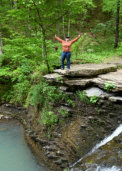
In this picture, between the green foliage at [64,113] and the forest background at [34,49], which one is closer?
the green foliage at [64,113]

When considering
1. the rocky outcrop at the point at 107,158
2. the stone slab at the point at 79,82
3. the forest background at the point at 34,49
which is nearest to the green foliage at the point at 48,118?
the forest background at the point at 34,49

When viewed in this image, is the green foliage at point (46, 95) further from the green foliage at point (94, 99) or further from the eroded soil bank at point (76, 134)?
the green foliage at point (94, 99)

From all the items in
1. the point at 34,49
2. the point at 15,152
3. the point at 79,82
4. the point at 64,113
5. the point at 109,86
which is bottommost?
the point at 15,152

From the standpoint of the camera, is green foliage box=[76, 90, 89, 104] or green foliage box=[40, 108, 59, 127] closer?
green foliage box=[76, 90, 89, 104]

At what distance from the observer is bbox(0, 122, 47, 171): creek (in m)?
6.35

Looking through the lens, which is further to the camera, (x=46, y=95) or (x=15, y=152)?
(x=46, y=95)

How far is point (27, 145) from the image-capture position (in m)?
7.55

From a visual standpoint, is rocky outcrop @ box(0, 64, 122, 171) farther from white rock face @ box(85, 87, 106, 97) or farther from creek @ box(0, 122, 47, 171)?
creek @ box(0, 122, 47, 171)

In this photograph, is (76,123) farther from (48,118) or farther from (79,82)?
(79,82)

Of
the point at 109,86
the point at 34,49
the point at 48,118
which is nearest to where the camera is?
the point at 109,86

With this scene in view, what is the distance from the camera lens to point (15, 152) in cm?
717

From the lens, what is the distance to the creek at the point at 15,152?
6348 millimetres

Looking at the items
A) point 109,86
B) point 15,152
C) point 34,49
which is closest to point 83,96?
point 109,86

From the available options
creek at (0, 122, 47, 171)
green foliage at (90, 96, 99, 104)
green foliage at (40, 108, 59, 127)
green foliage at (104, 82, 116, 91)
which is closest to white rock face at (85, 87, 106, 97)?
green foliage at (90, 96, 99, 104)
